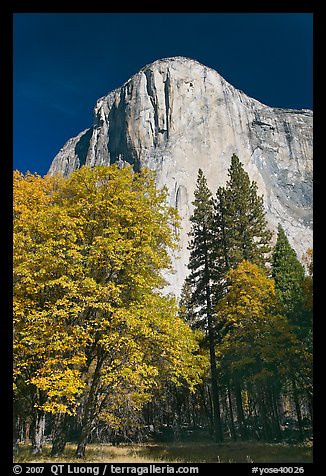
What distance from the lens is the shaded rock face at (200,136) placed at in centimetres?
13188

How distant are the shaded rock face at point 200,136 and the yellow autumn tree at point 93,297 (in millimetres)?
107658

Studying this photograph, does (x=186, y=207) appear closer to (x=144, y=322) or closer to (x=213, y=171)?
(x=213, y=171)

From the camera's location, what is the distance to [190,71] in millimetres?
148250

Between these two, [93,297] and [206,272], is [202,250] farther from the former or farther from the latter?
[93,297]

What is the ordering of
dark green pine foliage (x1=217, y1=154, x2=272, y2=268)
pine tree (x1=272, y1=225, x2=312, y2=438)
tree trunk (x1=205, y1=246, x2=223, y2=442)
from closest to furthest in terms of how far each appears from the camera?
pine tree (x1=272, y1=225, x2=312, y2=438) < tree trunk (x1=205, y1=246, x2=223, y2=442) < dark green pine foliage (x1=217, y1=154, x2=272, y2=268)

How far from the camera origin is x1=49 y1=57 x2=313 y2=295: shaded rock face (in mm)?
131875

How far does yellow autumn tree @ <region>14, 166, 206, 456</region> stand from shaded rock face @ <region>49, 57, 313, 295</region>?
353 ft

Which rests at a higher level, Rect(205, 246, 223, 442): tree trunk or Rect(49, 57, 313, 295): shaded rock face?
Rect(49, 57, 313, 295): shaded rock face

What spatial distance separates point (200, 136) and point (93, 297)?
13541 cm

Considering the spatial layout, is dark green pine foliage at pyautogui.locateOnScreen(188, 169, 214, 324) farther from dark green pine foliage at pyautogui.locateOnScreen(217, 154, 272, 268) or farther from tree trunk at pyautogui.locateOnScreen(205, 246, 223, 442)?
dark green pine foliage at pyautogui.locateOnScreen(217, 154, 272, 268)

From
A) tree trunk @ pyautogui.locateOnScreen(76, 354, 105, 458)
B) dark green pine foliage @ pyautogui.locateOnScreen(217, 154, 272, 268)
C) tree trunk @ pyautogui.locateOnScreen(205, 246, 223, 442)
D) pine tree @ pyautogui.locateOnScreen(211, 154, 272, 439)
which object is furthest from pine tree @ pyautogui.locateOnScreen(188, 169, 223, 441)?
tree trunk @ pyautogui.locateOnScreen(76, 354, 105, 458)

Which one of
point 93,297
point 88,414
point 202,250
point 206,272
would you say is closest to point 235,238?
point 202,250

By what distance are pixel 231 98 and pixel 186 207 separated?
192ft
